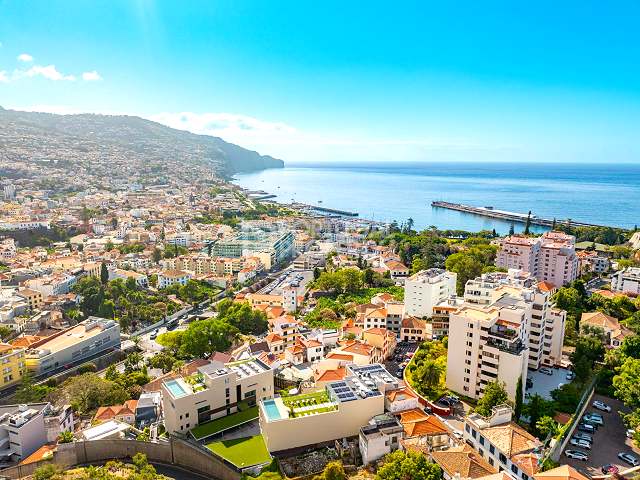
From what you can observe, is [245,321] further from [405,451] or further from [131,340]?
[405,451]

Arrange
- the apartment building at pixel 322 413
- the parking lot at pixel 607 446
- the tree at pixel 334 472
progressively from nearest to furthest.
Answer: the tree at pixel 334 472 < the apartment building at pixel 322 413 < the parking lot at pixel 607 446

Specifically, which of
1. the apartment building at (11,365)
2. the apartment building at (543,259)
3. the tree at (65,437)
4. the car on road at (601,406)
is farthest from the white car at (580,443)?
the apartment building at (11,365)

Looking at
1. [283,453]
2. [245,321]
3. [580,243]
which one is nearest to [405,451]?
[283,453]

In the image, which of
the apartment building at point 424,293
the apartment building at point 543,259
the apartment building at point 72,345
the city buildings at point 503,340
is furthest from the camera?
the apartment building at point 543,259

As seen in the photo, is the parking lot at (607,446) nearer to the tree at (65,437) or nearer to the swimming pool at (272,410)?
the swimming pool at (272,410)

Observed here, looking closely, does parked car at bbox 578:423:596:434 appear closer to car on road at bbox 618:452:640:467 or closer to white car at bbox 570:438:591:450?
white car at bbox 570:438:591:450

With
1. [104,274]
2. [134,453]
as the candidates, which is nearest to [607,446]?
[134,453]
